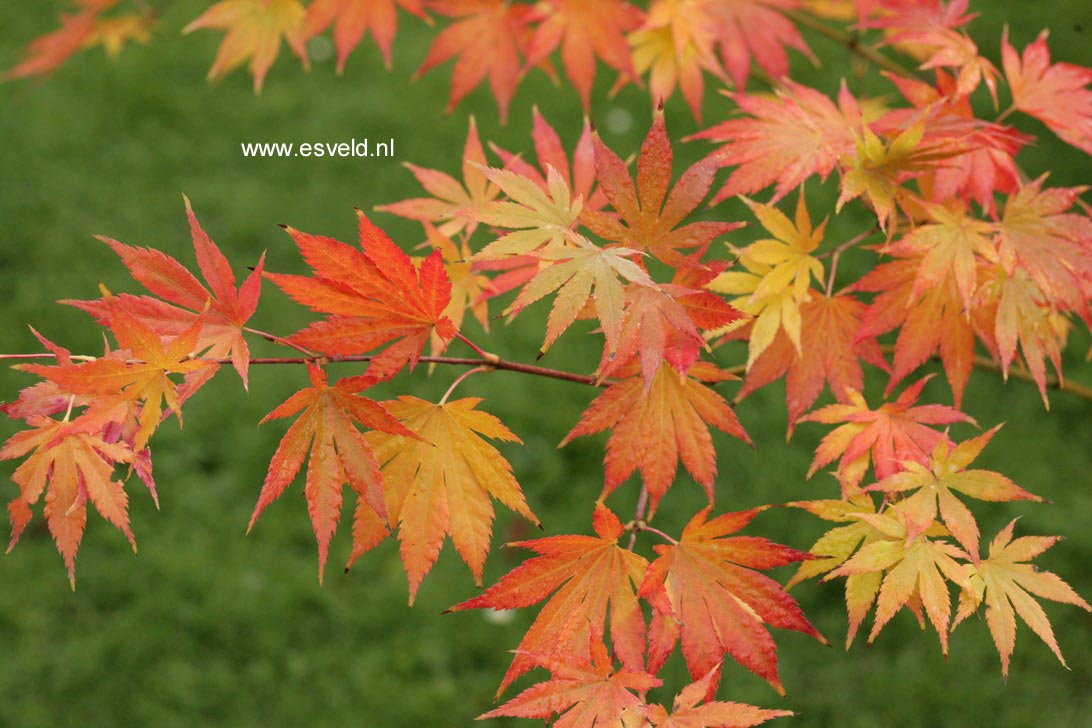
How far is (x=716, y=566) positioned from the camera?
1.13 m

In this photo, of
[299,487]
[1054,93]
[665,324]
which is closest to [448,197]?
[665,324]

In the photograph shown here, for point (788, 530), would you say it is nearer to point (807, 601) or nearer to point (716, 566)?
point (807, 601)

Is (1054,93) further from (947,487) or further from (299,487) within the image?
(299,487)

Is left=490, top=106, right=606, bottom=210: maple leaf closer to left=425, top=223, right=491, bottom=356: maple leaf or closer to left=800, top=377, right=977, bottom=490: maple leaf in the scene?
left=425, top=223, right=491, bottom=356: maple leaf

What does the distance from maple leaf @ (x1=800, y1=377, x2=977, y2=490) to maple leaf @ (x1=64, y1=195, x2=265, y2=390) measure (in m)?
0.72

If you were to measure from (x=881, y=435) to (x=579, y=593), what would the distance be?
0.46 metres

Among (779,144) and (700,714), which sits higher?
(779,144)

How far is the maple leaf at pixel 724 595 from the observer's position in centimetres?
109

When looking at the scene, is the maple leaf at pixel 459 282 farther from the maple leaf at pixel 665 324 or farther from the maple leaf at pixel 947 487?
the maple leaf at pixel 947 487

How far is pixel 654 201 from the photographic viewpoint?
1.04 m

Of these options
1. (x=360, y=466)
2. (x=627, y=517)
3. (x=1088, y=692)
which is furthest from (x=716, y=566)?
(x=1088, y=692)

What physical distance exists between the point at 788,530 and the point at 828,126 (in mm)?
1766

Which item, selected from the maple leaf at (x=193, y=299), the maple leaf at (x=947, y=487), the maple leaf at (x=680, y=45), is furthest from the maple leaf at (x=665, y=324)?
the maple leaf at (x=680, y=45)

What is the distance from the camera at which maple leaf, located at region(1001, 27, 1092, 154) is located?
4.71 ft
